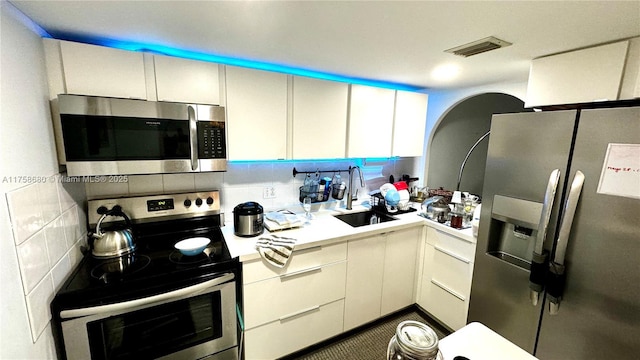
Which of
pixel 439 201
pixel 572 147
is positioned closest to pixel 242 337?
pixel 439 201

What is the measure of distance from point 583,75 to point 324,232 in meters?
1.66

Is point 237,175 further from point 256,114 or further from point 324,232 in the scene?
point 324,232

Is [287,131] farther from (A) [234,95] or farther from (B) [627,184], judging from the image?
(B) [627,184]

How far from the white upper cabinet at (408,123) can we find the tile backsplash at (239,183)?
1.24 feet

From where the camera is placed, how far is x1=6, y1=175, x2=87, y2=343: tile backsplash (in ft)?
2.96

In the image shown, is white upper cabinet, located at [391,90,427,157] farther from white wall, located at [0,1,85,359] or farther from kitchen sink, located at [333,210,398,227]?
white wall, located at [0,1,85,359]

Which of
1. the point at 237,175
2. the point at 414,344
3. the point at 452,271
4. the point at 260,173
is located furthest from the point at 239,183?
the point at 452,271

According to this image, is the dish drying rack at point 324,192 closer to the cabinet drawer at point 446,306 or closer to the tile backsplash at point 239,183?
the tile backsplash at point 239,183

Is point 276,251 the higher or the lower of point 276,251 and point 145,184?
the lower

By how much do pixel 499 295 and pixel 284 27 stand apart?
1838mm

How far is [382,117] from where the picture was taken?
2.15 m

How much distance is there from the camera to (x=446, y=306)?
78.2 inches

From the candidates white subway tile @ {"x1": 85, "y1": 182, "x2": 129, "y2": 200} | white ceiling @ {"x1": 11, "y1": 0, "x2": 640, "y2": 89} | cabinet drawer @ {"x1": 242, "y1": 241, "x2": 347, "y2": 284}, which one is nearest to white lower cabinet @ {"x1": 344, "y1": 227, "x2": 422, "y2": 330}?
cabinet drawer @ {"x1": 242, "y1": 241, "x2": 347, "y2": 284}

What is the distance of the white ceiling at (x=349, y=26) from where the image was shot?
935mm
